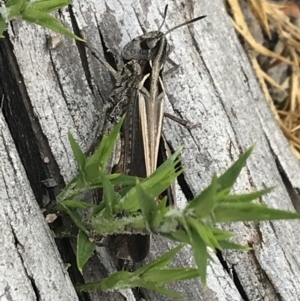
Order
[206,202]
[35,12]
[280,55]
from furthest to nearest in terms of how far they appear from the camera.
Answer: [280,55] < [35,12] < [206,202]

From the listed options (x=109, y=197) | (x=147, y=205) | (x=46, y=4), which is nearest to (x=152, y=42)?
(x=46, y=4)

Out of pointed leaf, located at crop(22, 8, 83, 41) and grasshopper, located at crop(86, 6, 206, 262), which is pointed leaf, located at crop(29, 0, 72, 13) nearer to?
pointed leaf, located at crop(22, 8, 83, 41)

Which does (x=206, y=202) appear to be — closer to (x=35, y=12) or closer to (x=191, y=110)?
(x=35, y=12)

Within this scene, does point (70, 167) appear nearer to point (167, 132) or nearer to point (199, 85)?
point (167, 132)

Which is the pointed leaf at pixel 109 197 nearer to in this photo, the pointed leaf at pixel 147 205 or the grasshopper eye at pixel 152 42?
the pointed leaf at pixel 147 205

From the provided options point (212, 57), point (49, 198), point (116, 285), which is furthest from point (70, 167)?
point (212, 57)
